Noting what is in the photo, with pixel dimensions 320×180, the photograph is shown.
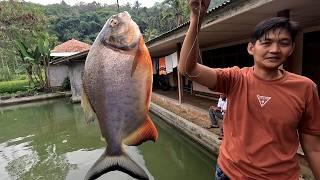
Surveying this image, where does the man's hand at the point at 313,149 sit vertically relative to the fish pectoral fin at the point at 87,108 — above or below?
below

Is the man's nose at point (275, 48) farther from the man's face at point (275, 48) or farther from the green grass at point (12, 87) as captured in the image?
the green grass at point (12, 87)

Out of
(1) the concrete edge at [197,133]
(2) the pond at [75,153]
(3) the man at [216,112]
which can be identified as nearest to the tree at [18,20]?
(2) the pond at [75,153]

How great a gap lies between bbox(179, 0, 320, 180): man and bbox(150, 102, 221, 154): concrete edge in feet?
16.6

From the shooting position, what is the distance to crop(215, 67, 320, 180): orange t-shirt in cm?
166

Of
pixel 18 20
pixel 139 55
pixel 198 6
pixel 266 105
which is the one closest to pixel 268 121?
pixel 266 105

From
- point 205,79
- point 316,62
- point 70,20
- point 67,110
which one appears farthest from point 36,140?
point 70,20

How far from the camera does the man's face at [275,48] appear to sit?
169cm

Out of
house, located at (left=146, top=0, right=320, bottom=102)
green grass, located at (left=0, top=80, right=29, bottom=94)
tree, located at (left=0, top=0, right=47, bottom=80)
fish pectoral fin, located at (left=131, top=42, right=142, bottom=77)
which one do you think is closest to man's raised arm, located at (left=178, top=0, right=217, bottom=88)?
fish pectoral fin, located at (left=131, top=42, right=142, bottom=77)

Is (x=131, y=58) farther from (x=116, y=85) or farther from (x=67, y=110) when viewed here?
(x=67, y=110)

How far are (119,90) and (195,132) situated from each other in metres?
6.96

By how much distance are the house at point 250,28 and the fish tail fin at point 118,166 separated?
3.66 meters

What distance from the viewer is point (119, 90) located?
1290 millimetres

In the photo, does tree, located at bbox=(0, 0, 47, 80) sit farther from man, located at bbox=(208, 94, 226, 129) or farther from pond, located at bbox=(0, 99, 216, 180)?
man, located at bbox=(208, 94, 226, 129)

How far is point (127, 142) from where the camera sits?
53.2 inches
